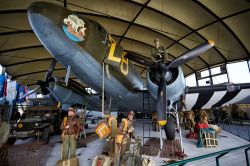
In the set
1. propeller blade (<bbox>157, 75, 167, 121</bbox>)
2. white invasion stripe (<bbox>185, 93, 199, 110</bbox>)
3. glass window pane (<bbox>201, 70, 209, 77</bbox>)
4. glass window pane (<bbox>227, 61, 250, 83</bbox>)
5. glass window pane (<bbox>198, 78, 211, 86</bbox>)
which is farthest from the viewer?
glass window pane (<bbox>201, 70, 209, 77</bbox>)

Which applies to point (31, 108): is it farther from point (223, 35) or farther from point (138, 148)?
point (223, 35)

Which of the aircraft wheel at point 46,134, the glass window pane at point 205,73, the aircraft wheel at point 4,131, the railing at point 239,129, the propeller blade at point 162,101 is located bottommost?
the railing at point 239,129

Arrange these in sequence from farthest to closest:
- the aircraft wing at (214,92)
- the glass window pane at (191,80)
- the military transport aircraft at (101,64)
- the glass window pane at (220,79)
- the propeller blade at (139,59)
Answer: the glass window pane at (191,80)
the glass window pane at (220,79)
the aircraft wing at (214,92)
the propeller blade at (139,59)
the military transport aircraft at (101,64)

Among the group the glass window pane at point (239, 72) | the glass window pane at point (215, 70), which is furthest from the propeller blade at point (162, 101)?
the glass window pane at point (215, 70)

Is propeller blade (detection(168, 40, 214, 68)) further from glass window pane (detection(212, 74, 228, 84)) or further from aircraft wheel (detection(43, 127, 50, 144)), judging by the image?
glass window pane (detection(212, 74, 228, 84))

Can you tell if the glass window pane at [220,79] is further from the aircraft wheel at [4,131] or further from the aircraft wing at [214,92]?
the aircraft wheel at [4,131]

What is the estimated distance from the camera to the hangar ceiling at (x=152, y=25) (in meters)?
9.86

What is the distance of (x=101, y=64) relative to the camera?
17.6ft

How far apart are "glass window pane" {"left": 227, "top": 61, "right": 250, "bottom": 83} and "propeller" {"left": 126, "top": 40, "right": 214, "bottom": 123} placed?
12187mm

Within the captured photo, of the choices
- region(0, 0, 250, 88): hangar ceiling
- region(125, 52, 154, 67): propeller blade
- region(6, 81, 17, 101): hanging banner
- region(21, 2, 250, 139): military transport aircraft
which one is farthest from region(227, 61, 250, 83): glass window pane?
region(6, 81, 17, 101): hanging banner

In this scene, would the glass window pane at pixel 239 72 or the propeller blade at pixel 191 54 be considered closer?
the propeller blade at pixel 191 54

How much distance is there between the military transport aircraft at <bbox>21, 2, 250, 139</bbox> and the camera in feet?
13.5

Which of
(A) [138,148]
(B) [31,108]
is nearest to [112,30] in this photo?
(B) [31,108]

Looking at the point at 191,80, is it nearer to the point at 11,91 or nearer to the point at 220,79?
the point at 220,79
